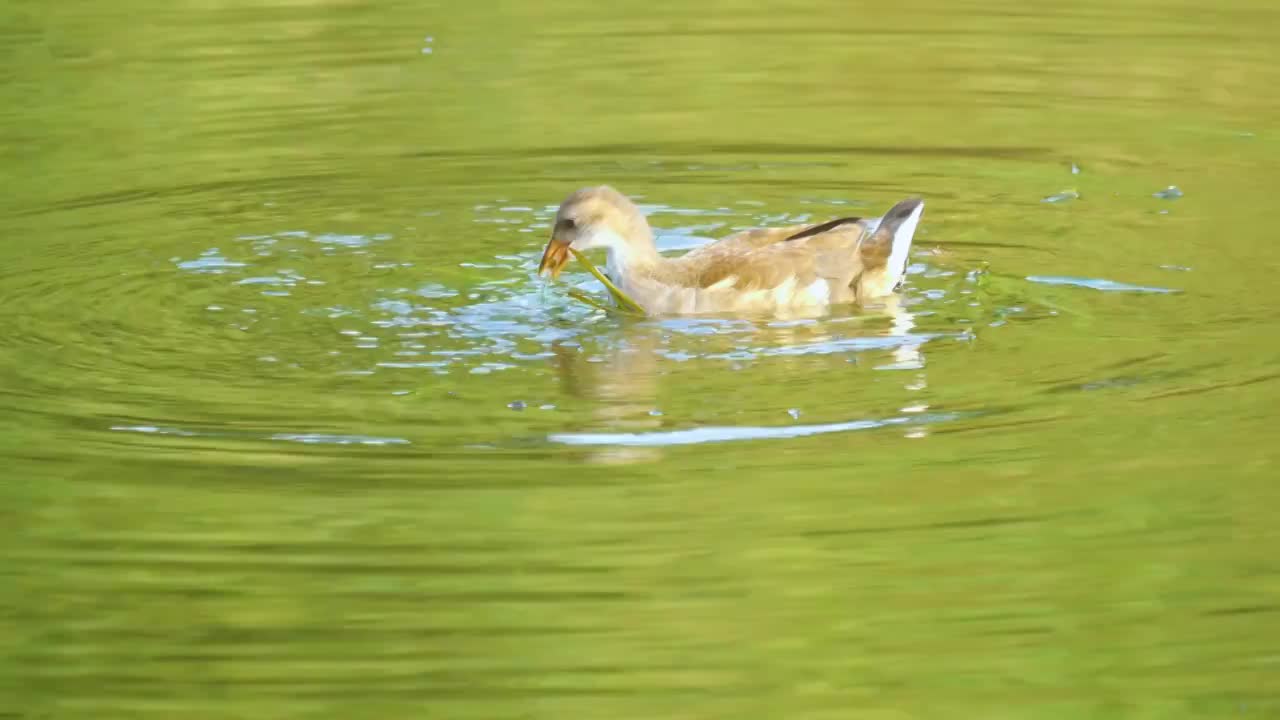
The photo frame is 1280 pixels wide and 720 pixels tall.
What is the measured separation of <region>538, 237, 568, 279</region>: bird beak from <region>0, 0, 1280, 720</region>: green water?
16 centimetres

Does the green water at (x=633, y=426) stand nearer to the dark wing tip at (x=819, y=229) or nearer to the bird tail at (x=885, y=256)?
the bird tail at (x=885, y=256)

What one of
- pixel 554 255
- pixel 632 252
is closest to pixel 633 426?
pixel 632 252

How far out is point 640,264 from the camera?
9750mm

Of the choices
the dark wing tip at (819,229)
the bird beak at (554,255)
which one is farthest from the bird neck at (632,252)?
the dark wing tip at (819,229)

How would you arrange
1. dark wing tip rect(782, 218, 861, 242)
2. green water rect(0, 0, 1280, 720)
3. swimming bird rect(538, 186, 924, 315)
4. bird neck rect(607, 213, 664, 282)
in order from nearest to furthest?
green water rect(0, 0, 1280, 720) < swimming bird rect(538, 186, 924, 315) < bird neck rect(607, 213, 664, 282) < dark wing tip rect(782, 218, 861, 242)

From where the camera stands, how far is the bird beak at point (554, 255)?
9.84m

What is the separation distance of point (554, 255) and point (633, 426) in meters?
2.36

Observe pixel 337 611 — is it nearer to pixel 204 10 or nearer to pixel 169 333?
pixel 169 333

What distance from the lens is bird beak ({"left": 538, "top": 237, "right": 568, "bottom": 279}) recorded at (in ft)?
32.3

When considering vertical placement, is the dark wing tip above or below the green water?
above

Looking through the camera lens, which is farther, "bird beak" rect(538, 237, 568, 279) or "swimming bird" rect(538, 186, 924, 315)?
"bird beak" rect(538, 237, 568, 279)

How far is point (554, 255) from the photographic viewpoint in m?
9.87

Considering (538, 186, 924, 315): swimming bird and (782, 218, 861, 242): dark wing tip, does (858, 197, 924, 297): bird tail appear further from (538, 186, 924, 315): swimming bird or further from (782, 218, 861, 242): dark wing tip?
(782, 218, 861, 242): dark wing tip

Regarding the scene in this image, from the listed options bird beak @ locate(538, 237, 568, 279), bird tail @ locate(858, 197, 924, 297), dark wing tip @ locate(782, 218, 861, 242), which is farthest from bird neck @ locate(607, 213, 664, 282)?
bird tail @ locate(858, 197, 924, 297)
